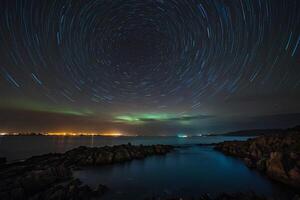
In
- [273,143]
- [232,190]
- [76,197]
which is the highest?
[273,143]

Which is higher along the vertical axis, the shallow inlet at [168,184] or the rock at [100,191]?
the rock at [100,191]

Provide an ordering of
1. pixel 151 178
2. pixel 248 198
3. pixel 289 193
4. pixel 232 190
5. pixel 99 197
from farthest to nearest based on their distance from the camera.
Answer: pixel 151 178 → pixel 232 190 → pixel 289 193 → pixel 99 197 → pixel 248 198

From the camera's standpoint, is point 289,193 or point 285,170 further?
point 285,170

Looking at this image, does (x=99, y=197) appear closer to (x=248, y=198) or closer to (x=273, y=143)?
(x=248, y=198)

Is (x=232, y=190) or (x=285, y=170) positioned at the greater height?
(x=285, y=170)

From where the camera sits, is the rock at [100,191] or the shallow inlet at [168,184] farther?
the shallow inlet at [168,184]

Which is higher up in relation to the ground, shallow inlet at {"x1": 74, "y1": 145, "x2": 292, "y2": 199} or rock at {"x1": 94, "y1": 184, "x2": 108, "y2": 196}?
rock at {"x1": 94, "y1": 184, "x2": 108, "y2": 196}

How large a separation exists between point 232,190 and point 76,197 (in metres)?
14.5

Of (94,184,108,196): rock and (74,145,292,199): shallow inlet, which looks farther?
(74,145,292,199): shallow inlet

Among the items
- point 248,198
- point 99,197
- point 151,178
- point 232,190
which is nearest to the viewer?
point 248,198

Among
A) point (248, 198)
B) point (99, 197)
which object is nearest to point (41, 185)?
point (99, 197)

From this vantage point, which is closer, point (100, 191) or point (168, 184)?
point (100, 191)

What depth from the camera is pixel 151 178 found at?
20.7 meters

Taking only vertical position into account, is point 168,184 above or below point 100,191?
below
